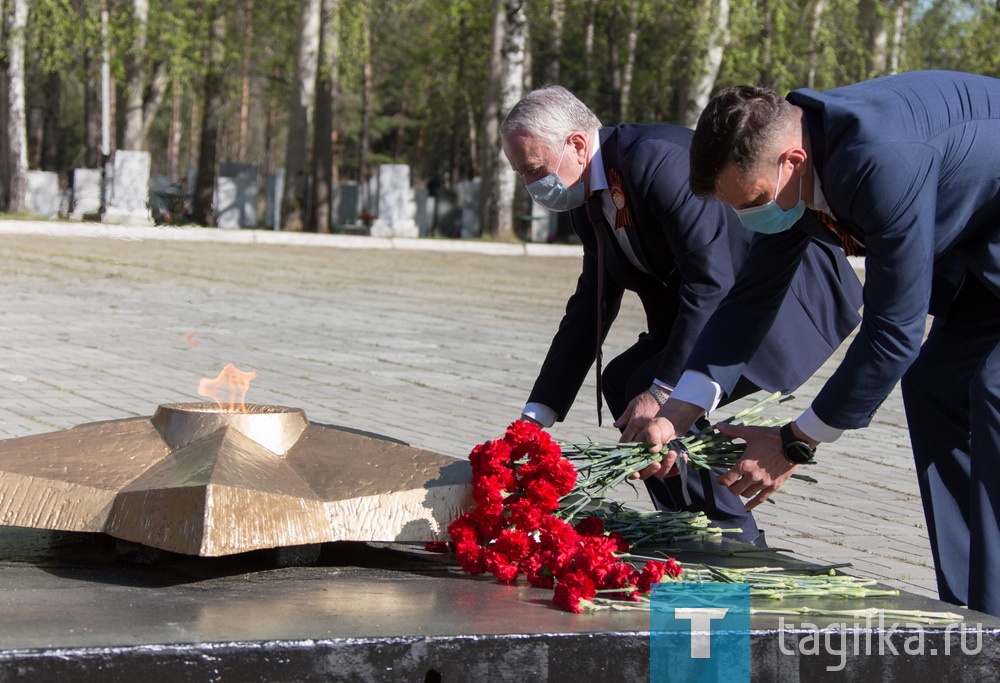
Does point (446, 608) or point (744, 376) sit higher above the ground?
point (744, 376)

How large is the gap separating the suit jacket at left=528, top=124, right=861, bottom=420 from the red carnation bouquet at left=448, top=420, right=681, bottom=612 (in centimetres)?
68

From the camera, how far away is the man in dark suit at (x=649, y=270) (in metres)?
3.98

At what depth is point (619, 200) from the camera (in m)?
4.10

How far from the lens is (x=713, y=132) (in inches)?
125

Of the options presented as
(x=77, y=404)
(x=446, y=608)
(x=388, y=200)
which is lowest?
(x=388, y=200)

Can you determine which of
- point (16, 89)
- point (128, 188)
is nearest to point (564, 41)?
point (128, 188)

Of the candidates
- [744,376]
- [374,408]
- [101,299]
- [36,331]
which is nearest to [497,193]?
[101,299]

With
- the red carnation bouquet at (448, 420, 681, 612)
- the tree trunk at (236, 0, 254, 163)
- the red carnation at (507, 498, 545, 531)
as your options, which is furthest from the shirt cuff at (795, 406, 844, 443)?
the tree trunk at (236, 0, 254, 163)

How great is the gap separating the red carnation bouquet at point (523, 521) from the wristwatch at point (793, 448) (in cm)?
40

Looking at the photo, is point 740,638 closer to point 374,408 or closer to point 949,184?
point 949,184

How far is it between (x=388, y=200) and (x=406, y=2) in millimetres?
5082

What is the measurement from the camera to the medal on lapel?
4.08 m

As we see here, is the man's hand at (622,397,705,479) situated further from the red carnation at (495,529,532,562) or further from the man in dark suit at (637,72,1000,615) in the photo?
the red carnation at (495,529,532,562)

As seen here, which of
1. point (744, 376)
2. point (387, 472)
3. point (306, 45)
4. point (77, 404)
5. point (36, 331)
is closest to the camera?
point (387, 472)
